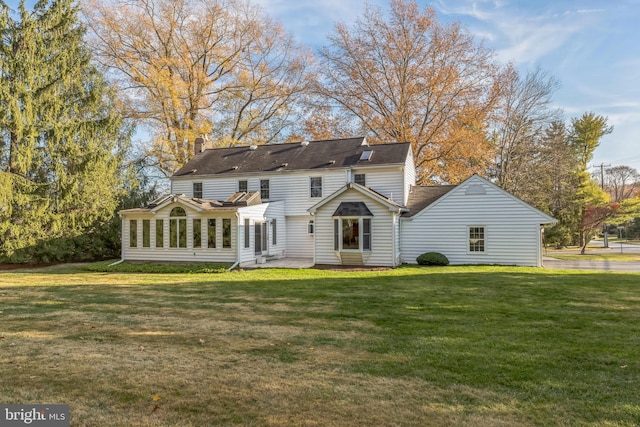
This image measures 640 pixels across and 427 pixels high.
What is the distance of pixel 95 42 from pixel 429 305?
29515 mm

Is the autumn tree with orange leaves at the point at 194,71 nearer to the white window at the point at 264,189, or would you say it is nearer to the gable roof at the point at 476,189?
the white window at the point at 264,189

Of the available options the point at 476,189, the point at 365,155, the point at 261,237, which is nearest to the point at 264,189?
the point at 261,237

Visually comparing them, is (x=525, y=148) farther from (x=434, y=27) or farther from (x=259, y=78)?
(x=259, y=78)

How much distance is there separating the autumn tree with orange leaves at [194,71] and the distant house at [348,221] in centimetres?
1048

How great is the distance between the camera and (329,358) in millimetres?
4926

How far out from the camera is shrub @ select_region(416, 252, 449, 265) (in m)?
18.0

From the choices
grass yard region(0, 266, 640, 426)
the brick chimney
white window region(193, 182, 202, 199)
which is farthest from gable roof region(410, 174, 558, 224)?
the brick chimney

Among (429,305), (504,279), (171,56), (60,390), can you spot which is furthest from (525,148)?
(60,390)

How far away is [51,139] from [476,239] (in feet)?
73.0

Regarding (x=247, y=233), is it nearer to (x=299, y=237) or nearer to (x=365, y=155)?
(x=299, y=237)

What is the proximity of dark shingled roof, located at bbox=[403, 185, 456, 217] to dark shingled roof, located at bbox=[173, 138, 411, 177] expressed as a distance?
2.35 metres

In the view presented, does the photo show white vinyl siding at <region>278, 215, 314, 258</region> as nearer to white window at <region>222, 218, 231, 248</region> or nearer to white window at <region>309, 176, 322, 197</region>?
white window at <region>309, 176, 322, 197</region>

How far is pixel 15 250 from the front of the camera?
1862 centimetres

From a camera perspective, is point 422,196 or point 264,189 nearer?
point 422,196
